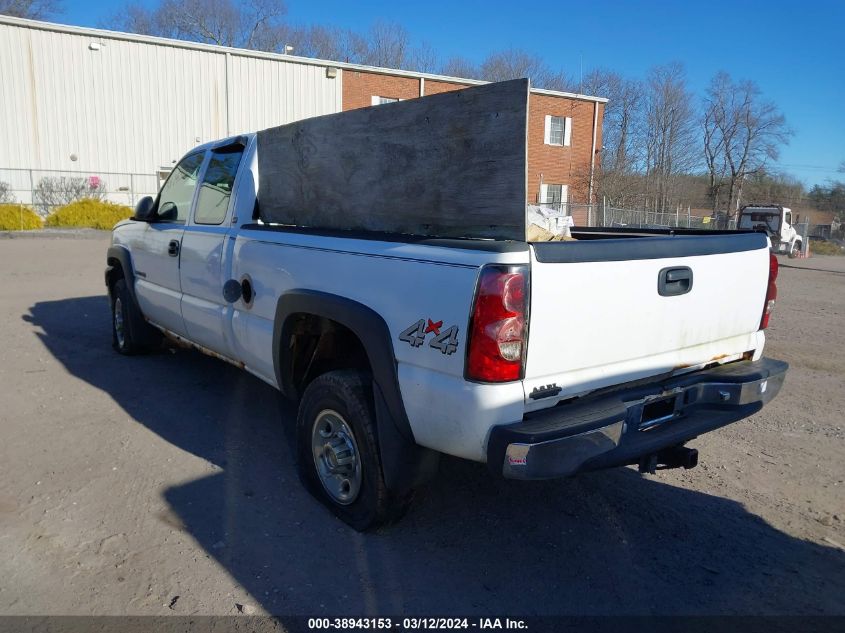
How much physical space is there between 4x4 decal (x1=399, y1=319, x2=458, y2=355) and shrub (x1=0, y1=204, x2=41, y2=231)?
80.3ft

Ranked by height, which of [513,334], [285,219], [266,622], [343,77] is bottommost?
[266,622]

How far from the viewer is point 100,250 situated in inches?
739

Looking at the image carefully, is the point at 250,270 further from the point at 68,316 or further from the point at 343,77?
the point at 343,77

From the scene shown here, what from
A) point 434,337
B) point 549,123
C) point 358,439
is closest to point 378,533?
point 358,439

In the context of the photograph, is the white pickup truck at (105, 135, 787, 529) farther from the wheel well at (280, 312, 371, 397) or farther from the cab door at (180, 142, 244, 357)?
the cab door at (180, 142, 244, 357)

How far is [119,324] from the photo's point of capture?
6.91m

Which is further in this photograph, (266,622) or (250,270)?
(250,270)

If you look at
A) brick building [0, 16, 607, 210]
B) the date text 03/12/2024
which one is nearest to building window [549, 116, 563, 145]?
brick building [0, 16, 607, 210]

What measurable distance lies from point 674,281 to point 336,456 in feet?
6.26

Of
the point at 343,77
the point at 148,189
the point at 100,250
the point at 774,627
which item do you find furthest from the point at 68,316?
the point at 343,77

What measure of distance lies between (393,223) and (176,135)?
28.2 meters

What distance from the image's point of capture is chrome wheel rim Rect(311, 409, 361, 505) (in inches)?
135

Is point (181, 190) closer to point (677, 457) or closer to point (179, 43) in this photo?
point (677, 457)

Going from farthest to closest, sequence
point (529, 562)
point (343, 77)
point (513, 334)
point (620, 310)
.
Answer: point (343, 77) → point (529, 562) → point (620, 310) → point (513, 334)
